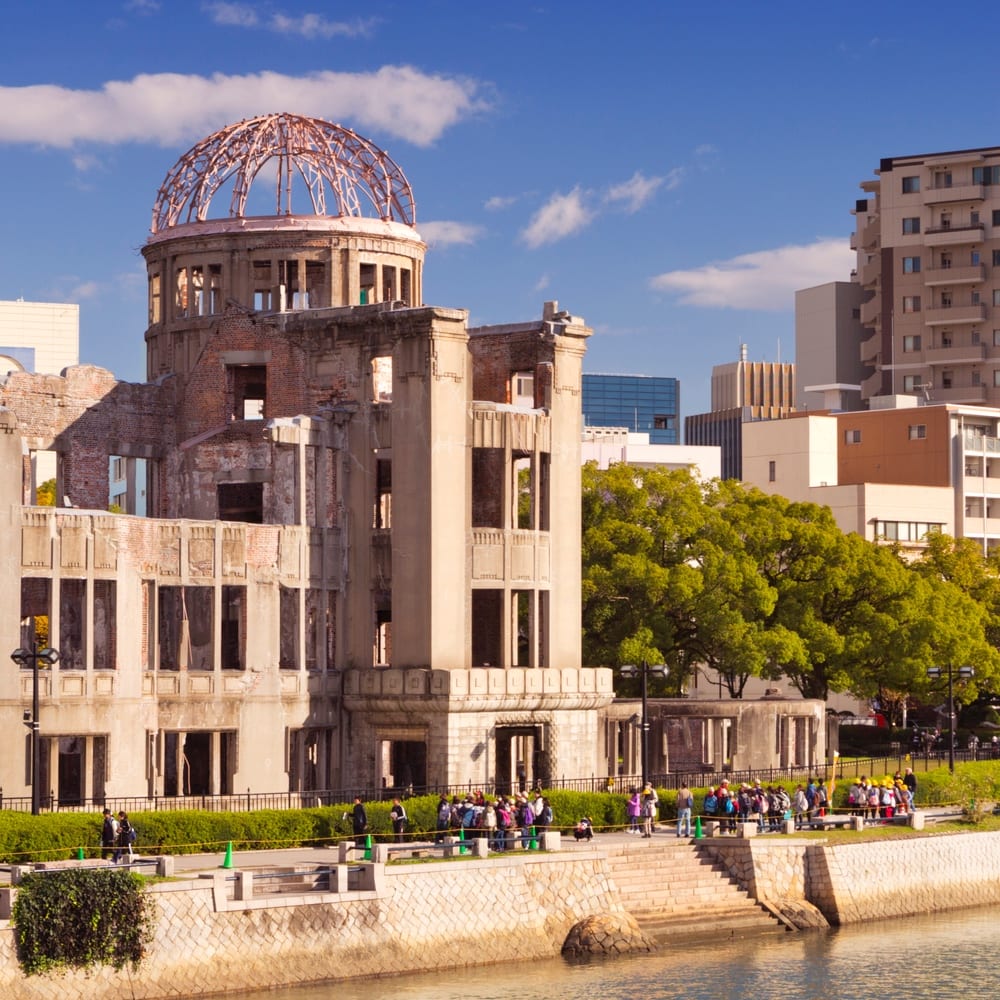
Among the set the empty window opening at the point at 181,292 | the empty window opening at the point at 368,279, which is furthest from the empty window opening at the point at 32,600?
the empty window opening at the point at 368,279

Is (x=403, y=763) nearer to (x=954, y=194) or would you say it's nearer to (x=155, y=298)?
(x=155, y=298)

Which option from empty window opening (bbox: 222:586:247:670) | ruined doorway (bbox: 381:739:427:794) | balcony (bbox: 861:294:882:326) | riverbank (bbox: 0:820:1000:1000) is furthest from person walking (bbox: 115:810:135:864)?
balcony (bbox: 861:294:882:326)

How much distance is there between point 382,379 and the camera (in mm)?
74812

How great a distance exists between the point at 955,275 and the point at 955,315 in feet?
9.37

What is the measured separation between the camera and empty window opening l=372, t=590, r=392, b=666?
7344 centimetres

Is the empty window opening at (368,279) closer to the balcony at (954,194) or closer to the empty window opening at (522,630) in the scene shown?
the empty window opening at (522,630)

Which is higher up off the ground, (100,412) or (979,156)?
(979,156)

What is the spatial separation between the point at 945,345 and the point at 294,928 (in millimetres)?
121260

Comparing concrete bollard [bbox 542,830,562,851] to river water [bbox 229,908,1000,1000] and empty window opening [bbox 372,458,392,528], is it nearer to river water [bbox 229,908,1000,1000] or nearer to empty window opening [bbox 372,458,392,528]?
river water [bbox 229,908,1000,1000]

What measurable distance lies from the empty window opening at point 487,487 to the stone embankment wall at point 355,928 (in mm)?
19576

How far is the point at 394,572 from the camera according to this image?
2820 inches

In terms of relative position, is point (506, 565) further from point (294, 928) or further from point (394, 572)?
point (294, 928)

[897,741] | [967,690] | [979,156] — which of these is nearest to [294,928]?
[967,690]

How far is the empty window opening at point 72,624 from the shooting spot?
64.9m
